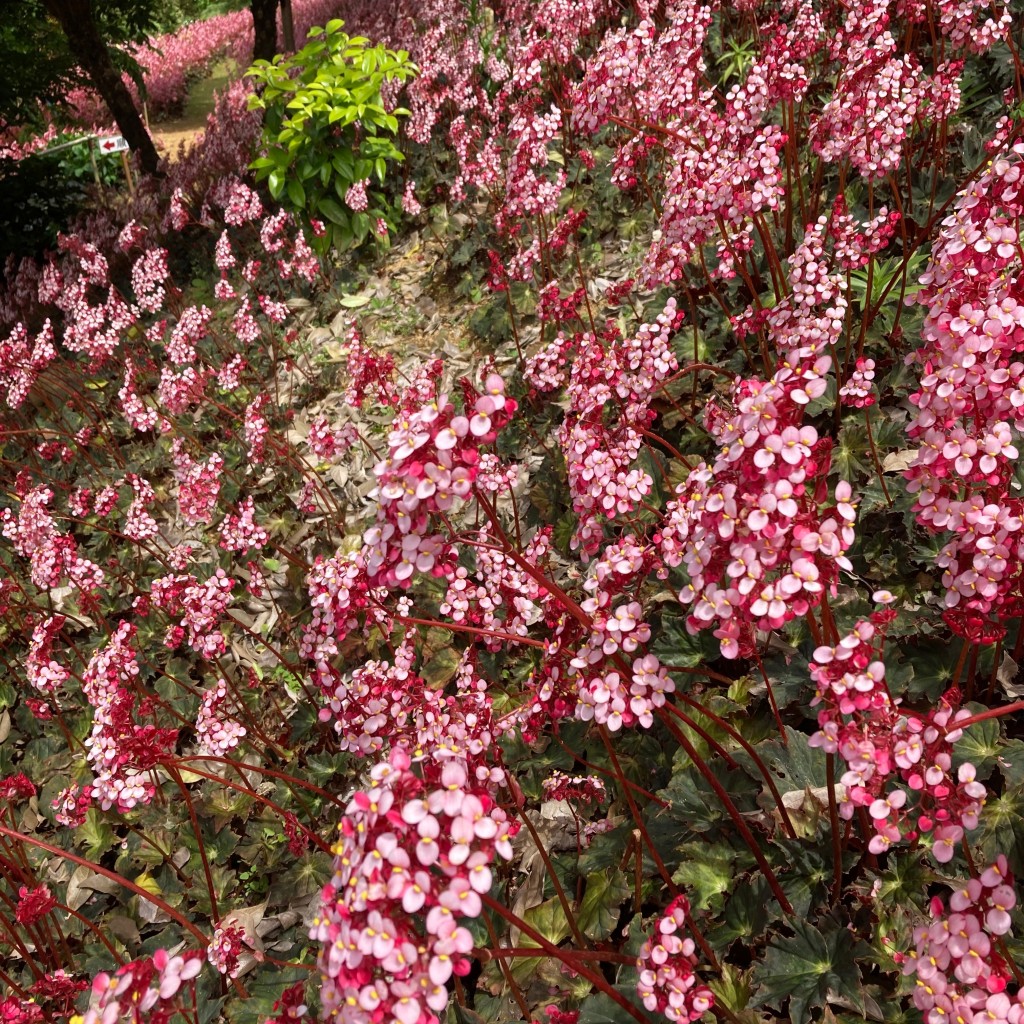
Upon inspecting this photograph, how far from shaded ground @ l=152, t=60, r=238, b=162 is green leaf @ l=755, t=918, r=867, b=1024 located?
1998 cm

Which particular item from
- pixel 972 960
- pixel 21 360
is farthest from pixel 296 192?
pixel 972 960

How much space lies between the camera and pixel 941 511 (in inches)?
73.3

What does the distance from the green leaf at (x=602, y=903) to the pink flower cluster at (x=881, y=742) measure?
1.17 meters

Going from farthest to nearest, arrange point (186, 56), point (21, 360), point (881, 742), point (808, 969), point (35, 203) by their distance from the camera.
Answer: point (186, 56)
point (35, 203)
point (21, 360)
point (808, 969)
point (881, 742)

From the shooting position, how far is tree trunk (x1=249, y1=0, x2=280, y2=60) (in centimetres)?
1073

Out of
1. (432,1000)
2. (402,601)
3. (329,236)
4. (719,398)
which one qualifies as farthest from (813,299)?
(329,236)

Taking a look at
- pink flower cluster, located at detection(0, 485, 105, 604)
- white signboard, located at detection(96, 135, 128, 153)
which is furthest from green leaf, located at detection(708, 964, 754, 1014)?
white signboard, located at detection(96, 135, 128, 153)

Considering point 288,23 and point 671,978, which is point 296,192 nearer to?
point 288,23

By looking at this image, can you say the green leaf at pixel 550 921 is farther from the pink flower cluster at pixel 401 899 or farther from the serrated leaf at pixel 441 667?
the pink flower cluster at pixel 401 899

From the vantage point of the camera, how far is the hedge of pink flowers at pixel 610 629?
160 cm

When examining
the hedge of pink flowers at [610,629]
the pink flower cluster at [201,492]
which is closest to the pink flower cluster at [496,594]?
the hedge of pink flowers at [610,629]

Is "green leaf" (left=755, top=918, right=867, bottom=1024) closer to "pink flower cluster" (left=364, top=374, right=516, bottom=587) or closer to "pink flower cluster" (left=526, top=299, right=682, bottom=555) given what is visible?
"pink flower cluster" (left=526, top=299, right=682, bottom=555)

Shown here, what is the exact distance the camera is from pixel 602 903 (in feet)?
Answer: 8.49

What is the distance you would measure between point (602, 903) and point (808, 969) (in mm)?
713
